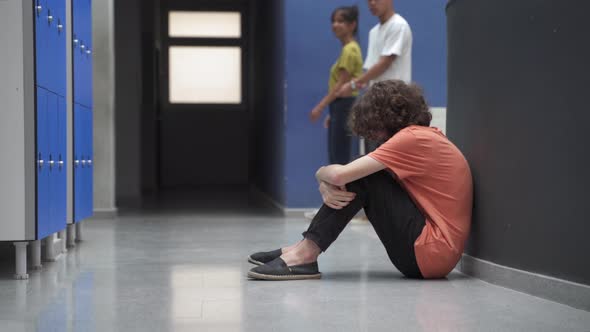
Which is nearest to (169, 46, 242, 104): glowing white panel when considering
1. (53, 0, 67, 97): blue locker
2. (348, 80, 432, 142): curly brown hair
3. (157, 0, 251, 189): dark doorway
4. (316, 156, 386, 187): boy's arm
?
(157, 0, 251, 189): dark doorway

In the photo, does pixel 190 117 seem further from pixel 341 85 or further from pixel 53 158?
pixel 53 158

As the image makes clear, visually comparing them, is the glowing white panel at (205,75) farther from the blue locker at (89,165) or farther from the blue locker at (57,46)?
the blue locker at (57,46)

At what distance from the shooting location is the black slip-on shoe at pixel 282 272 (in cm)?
301

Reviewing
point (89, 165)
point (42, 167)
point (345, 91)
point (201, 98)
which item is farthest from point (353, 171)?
point (201, 98)

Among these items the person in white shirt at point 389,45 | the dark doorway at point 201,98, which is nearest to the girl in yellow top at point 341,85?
the person in white shirt at point 389,45

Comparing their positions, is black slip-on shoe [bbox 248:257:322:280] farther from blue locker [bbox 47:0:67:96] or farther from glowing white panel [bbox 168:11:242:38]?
glowing white panel [bbox 168:11:242:38]

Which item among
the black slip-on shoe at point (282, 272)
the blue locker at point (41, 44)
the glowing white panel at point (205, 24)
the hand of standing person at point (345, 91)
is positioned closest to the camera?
the black slip-on shoe at point (282, 272)


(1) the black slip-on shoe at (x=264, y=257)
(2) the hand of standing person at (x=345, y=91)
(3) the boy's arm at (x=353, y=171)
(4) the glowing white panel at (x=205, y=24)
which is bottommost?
(1) the black slip-on shoe at (x=264, y=257)

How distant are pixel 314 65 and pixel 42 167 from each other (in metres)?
3.44

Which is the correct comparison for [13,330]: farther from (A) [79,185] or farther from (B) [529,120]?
(A) [79,185]

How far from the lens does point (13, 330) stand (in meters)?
2.13

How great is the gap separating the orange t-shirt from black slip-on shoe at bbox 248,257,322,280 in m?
0.41

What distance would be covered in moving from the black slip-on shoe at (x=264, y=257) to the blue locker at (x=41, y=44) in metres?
1.11

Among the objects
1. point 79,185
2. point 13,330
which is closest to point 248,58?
point 79,185
